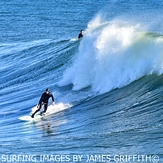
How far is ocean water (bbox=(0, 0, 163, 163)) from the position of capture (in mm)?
14633

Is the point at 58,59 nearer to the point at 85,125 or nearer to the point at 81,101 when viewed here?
the point at 81,101

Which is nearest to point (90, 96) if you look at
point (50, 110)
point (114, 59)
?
point (50, 110)

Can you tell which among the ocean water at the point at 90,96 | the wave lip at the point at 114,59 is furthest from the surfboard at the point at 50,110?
the wave lip at the point at 114,59

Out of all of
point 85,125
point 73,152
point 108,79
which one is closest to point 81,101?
point 108,79

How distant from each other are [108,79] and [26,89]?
199 inches

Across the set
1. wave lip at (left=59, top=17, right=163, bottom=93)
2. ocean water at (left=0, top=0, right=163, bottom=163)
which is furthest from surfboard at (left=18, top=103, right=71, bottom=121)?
wave lip at (left=59, top=17, right=163, bottom=93)

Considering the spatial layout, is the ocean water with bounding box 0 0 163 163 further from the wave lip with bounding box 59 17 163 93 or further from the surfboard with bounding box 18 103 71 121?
the surfboard with bounding box 18 103 71 121

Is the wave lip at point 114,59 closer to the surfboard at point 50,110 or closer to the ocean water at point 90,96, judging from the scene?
the ocean water at point 90,96

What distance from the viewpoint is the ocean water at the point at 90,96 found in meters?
14.6

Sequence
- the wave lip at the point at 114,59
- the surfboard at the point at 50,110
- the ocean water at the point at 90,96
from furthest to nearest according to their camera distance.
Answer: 1. the wave lip at the point at 114,59
2. the surfboard at the point at 50,110
3. the ocean water at the point at 90,96

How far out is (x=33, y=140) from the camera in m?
16.7

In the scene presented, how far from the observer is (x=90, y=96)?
22609 mm

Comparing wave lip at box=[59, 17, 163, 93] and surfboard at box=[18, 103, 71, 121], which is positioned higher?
wave lip at box=[59, 17, 163, 93]

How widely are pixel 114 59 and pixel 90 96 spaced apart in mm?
2731
